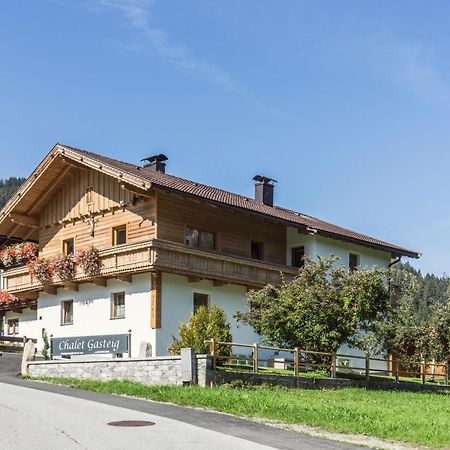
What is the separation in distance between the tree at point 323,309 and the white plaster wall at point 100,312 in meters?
4.67

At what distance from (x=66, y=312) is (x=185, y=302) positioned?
7.05 meters

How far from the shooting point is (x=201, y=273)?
31.8 metres

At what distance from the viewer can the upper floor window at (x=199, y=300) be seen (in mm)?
32875

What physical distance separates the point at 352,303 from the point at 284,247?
9.72 meters

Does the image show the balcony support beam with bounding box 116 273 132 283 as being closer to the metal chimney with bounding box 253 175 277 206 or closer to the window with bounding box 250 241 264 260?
the window with bounding box 250 241 264 260

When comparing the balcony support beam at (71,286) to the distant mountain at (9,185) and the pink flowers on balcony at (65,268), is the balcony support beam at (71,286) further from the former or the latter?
the distant mountain at (9,185)

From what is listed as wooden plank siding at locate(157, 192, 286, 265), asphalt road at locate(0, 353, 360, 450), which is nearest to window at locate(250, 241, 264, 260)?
wooden plank siding at locate(157, 192, 286, 265)

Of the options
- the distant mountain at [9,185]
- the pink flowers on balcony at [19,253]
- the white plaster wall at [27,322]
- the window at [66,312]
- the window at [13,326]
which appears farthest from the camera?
the distant mountain at [9,185]

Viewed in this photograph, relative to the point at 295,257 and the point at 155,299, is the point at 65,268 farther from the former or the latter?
the point at 295,257

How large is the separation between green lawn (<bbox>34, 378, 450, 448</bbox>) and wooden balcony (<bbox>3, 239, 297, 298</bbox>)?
21.3ft

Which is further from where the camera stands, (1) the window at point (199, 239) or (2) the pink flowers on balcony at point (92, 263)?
(1) the window at point (199, 239)

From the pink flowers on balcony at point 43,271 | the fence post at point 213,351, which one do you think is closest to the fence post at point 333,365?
the fence post at point 213,351

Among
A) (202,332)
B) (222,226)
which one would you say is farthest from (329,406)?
(222,226)

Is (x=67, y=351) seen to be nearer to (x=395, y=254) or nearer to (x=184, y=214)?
(x=184, y=214)
